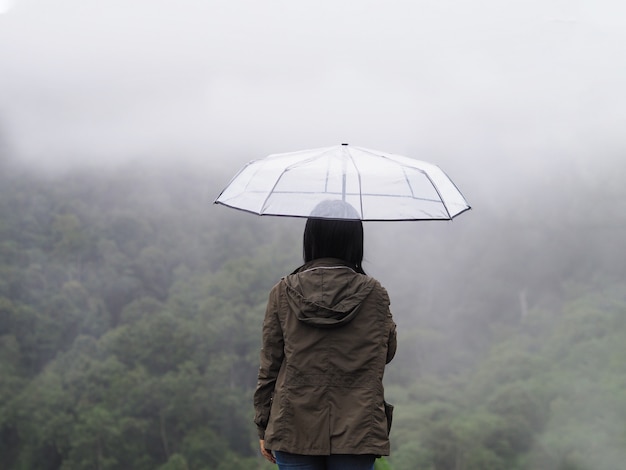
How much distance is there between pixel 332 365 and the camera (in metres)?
1.64

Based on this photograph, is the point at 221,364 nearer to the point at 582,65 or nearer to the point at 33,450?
the point at 33,450

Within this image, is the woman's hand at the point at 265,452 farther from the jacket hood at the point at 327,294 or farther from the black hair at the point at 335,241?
the black hair at the point at 335,241

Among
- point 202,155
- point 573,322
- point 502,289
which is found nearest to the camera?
point 573,322

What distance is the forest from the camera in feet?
155

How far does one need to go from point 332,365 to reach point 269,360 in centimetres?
16

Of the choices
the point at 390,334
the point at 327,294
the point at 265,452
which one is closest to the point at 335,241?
the point at 327,294

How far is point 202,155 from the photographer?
102 meters

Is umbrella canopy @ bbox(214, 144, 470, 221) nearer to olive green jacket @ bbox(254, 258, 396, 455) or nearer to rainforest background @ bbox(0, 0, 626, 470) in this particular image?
olive green jacket @ bbox(254, 258, 396, 455)

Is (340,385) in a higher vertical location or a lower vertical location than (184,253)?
higher

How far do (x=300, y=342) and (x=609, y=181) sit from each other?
91.0 m

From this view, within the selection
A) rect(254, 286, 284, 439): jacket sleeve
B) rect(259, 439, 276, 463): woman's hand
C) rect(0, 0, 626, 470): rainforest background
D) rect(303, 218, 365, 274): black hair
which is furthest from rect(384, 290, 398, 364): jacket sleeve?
rect(0, 0, 626, 470): rainforest background

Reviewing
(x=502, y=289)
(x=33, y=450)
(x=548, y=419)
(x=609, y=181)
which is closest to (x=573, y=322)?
(x=502, y=289)

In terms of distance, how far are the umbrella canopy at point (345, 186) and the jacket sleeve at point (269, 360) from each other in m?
0.32

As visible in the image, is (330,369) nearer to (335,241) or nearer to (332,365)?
(332,365)
